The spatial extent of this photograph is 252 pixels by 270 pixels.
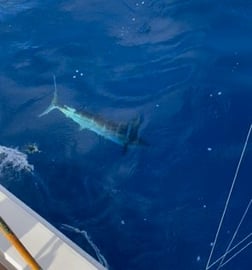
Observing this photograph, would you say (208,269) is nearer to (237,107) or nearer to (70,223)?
(70,223)

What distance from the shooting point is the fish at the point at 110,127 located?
16.9ft

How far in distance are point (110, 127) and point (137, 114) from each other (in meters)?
0.52

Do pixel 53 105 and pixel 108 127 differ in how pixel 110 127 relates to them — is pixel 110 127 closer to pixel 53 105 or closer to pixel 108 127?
pixel 108 127

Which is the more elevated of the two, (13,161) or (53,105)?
(53,105)

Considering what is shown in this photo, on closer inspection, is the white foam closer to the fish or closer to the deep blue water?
the deep blue water

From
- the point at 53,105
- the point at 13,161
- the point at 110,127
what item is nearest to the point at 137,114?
the point at 110,127

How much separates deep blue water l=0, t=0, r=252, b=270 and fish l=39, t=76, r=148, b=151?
90 mm

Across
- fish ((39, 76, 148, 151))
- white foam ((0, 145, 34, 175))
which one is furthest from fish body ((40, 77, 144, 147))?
white foam ((0, 145, 34, 175))

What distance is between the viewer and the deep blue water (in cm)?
456

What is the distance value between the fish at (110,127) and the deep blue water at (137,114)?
0.09 m

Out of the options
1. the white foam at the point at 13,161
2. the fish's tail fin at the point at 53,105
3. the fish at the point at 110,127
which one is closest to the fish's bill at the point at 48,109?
the fish's tail fin at the point at 53,105

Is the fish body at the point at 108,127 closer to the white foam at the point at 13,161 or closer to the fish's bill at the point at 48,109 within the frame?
the fish's bill at the point at 48,109

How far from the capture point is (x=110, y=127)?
17.1ft

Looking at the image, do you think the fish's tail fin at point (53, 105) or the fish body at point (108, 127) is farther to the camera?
the fish's tail fin at point (53, 105)
